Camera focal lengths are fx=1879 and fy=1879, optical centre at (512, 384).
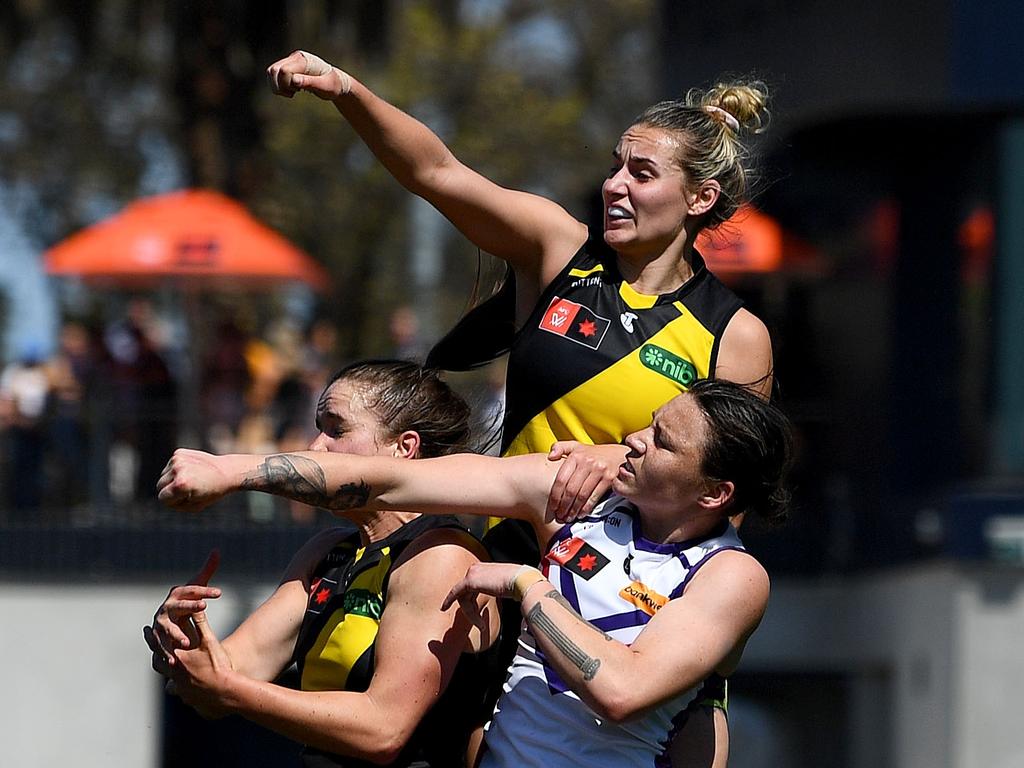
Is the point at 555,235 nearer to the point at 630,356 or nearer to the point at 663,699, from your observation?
the point at 630,356

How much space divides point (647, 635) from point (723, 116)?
1.32 m

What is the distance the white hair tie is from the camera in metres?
4.27

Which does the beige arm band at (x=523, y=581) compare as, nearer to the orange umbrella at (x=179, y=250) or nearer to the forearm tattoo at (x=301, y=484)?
the forearm tattoo at (x=301, y=484)

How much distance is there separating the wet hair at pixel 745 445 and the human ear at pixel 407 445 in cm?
68

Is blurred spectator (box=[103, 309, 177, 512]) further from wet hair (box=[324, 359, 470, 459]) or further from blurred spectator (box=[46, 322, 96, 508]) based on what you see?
wet hair (box=[324, 359, 470, 459])

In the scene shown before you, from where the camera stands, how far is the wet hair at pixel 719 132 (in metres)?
4.15

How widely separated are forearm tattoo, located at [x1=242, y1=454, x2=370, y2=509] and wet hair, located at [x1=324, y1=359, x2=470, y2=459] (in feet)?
1.47

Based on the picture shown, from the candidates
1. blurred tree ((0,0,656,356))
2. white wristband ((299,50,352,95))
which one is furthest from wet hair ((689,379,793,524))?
blurred tree ((0,0,656,356))

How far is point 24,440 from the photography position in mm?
12273

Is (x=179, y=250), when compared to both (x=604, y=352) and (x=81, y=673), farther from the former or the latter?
(x=604, y=352)

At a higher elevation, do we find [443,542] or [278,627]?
[443,542]

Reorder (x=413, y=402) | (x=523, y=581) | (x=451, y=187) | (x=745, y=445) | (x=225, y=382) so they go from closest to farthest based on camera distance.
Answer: (x=523, y=581) < (x=745, y=445) < (x=451, y=187) < (x=413, y=402) < (x=225, y=382)

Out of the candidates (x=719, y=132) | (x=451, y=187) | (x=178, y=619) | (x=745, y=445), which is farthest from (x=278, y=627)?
(x=719, y=132)

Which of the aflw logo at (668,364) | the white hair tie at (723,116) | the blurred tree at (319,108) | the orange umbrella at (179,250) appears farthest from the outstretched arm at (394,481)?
the blurred tree at (319,108)
